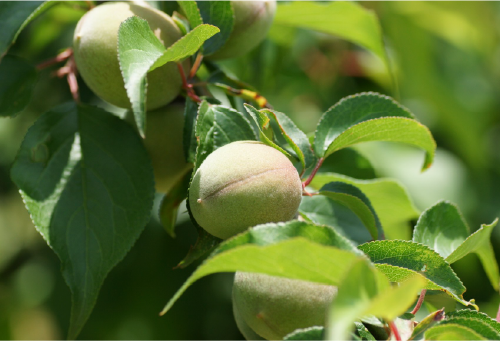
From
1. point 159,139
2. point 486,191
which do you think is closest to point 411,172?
point 486,191

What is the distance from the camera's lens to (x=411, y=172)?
1976mm

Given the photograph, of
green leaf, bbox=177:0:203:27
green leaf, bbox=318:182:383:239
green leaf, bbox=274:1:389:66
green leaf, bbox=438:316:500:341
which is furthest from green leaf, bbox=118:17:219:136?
green leaf, bbox=274:1:389:66

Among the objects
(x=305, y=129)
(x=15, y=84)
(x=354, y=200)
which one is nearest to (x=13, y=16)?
(x=15, y=84)

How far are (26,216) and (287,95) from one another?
40.4 inches

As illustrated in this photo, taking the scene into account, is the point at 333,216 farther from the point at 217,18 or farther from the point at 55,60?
the point at 55,60

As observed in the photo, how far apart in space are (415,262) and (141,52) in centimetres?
42

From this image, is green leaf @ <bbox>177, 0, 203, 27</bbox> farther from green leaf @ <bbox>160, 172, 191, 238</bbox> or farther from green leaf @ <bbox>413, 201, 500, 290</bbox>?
green leaf @ <bbox>413, 201, 500, 290</bbox>

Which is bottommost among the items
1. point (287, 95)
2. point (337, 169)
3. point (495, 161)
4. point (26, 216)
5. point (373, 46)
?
point (495, 161)

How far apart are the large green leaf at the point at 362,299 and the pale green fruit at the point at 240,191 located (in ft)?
0.69

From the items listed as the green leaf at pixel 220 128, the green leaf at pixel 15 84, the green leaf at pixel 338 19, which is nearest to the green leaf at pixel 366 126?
the green leaf at pixel 220 128

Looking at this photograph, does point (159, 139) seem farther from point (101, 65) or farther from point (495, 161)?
point (495, 161)

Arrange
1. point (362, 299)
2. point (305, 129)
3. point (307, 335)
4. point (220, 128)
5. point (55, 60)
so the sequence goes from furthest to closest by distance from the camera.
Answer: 1. point (305, 129)
2. point (55, 60)
3. point (220, 128)
4. point (307, 335)
5. point (362, 299)

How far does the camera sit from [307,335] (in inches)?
21.5

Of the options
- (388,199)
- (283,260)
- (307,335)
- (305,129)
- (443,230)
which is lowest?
(305,129)
